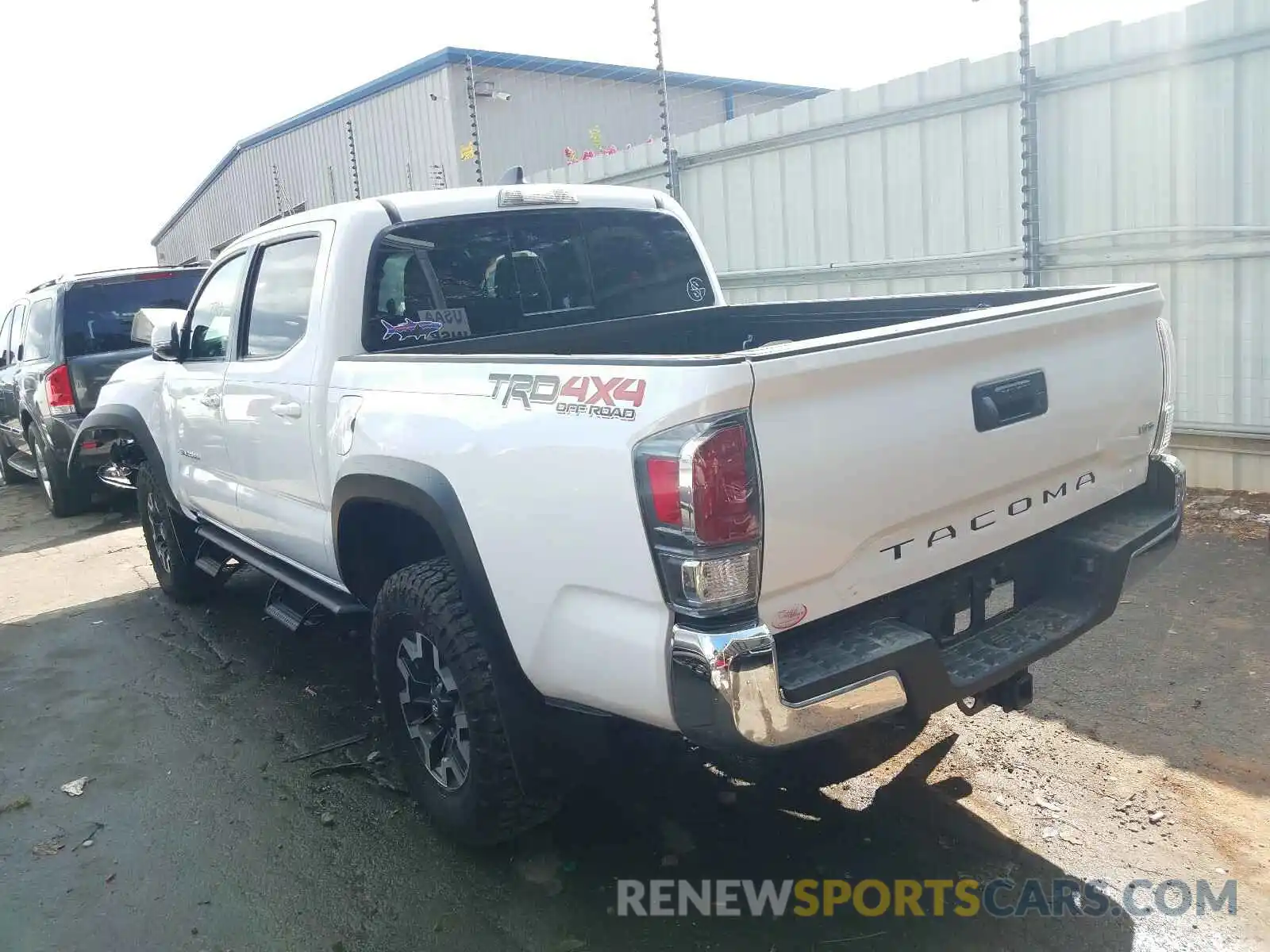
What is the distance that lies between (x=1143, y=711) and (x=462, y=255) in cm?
305

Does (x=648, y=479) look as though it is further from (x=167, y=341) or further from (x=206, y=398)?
(x=167, y=341)

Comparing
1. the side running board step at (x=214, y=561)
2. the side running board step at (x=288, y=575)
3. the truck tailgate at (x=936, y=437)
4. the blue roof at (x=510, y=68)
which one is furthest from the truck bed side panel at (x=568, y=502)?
the blue roof at (x=510, y=68)

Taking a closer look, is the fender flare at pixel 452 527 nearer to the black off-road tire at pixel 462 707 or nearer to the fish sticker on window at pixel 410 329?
the black off-road tire at pixel 462 707

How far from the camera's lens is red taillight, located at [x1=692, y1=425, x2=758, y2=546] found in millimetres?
2289

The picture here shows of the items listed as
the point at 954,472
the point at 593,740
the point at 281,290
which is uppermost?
the point at 281,290

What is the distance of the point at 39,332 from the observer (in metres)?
9.28

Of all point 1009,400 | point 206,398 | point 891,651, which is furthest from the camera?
point 206,398

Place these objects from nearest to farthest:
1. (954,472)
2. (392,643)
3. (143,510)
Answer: (954,472) → (392,643) → (143,510)

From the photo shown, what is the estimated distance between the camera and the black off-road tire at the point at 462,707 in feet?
9.81

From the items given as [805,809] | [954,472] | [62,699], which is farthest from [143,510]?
[954,472]

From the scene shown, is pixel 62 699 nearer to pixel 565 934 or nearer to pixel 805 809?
pixel 565 934

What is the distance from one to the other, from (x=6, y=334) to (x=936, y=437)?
10741 mm

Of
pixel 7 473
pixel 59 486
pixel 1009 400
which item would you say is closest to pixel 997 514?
pixel 1009 400

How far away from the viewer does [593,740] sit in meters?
2.92
